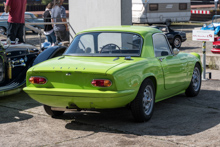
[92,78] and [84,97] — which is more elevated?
[92,78]

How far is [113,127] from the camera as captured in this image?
21.3ft

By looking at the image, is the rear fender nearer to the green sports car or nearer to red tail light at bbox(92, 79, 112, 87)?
the green sports car

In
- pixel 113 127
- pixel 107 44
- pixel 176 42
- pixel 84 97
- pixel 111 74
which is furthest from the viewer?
pixel 176 42

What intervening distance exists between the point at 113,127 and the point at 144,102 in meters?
0.64

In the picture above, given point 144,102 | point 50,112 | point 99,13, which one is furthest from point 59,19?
point 144,102

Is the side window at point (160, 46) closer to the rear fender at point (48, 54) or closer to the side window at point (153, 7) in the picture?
the rear fender at point (48, 54)

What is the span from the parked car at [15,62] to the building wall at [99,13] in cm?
313

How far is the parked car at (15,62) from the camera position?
8.37m

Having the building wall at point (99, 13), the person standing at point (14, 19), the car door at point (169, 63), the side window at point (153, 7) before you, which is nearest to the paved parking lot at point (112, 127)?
the car door at point (169, 63)

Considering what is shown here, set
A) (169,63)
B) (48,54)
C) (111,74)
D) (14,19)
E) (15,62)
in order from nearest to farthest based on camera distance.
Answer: (111,74), (169,63), (15,62), (48,54), (14,19)

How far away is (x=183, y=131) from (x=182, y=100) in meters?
2.34

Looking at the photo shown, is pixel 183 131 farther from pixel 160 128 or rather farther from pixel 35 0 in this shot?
pixel 35 0

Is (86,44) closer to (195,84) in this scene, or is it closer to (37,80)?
(37,80)

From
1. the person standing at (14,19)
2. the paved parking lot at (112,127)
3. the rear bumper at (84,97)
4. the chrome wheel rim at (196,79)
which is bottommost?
the paved parking lot at (112,127)
